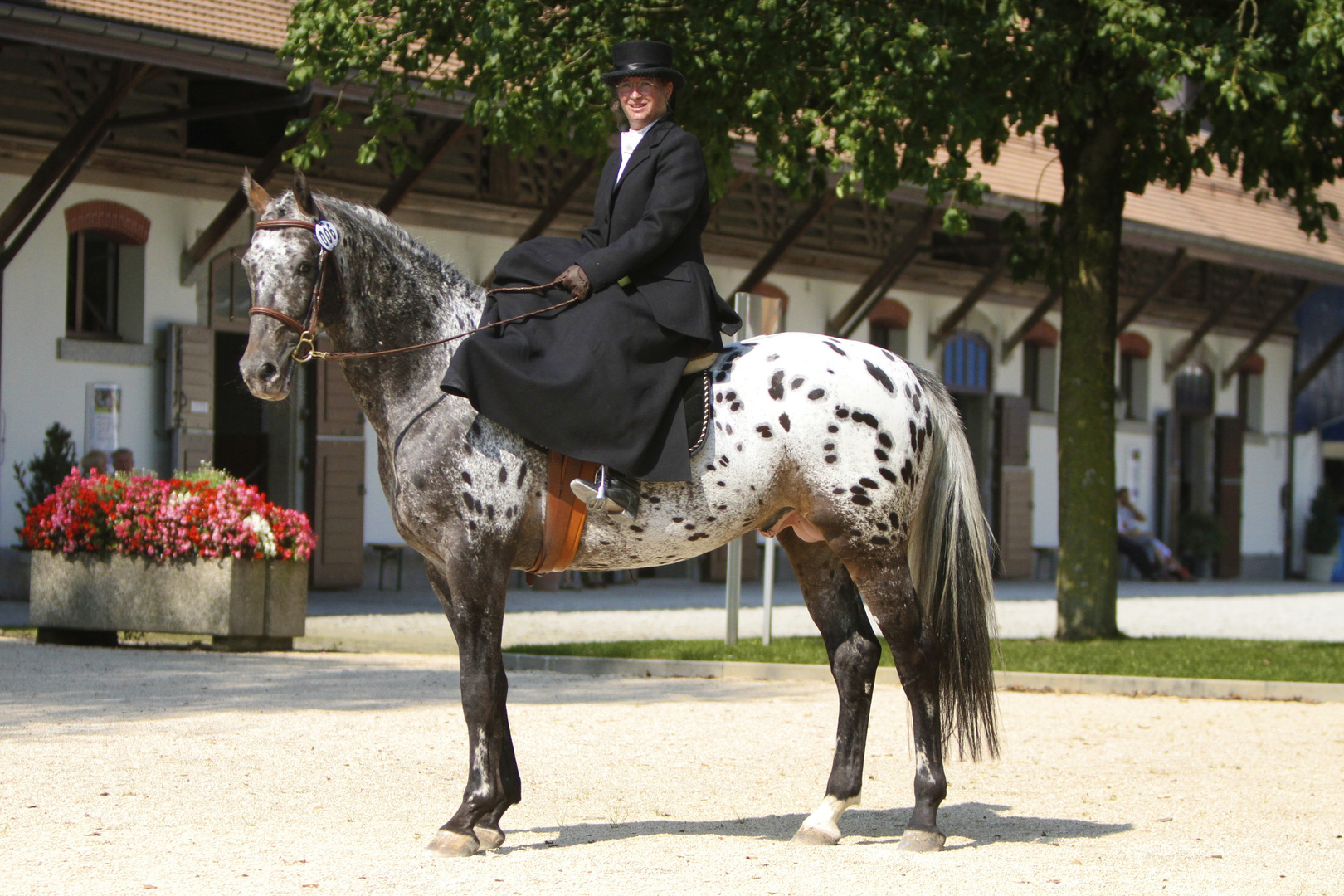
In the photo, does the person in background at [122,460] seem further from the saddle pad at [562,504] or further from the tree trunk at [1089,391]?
the saddle pad at [562,504]

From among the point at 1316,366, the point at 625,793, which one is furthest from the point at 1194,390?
the point at 625,793

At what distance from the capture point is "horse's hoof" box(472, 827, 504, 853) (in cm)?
528

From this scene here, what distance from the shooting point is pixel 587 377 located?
535 cm

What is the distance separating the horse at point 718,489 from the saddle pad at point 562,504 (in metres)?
0.03

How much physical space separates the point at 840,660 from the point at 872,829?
0.64 meters

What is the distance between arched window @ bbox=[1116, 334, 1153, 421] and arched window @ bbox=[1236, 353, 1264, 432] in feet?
10.4

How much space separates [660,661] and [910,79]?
440 centimetres

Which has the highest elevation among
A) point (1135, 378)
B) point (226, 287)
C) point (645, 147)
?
point (226, 287)

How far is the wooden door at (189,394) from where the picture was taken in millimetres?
17234

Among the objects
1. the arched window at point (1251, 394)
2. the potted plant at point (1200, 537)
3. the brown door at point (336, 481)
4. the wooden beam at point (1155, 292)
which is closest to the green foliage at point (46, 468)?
the brown door at point (336, 481)

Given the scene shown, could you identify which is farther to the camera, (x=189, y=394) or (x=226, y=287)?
(x=226, y=287)

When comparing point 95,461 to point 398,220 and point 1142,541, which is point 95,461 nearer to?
point 398,220

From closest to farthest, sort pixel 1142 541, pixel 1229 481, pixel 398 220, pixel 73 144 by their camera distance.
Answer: pixel 73 144 → pixel 398 220 → pixel 1142 541 → pixel 1229 481

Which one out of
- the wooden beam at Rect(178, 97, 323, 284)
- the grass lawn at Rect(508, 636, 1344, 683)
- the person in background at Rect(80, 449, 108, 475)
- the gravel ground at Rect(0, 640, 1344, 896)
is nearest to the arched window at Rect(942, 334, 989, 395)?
the wooden beam at Rect(178, 97, 323, 284)
